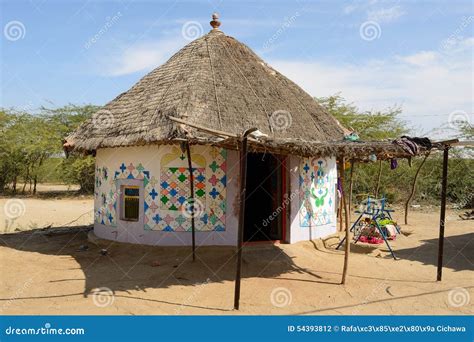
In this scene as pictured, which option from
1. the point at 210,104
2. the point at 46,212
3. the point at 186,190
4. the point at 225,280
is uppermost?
the point at 210,104

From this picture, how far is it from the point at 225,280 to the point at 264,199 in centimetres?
445

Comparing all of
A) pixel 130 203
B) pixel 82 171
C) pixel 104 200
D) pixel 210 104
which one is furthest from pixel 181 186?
pixel 82 171

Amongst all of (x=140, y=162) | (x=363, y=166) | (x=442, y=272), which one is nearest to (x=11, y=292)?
(x=140, y=162)

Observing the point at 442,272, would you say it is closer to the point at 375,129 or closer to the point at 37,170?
the point at 375,129

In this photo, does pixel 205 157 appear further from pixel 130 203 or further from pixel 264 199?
pixel 264 199

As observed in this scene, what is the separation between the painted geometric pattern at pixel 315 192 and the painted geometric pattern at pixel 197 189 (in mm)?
2122

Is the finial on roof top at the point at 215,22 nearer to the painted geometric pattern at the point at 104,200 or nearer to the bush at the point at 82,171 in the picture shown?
the painted geometric pattern at the point at 104,200

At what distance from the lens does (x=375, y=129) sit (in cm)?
2142

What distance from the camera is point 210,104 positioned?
9.21 metres

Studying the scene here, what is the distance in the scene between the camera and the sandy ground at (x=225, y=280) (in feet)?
19.5

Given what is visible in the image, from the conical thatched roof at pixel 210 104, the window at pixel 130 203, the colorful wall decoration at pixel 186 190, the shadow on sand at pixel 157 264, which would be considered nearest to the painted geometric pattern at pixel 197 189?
the colorful wall decoration at pixel 186 190

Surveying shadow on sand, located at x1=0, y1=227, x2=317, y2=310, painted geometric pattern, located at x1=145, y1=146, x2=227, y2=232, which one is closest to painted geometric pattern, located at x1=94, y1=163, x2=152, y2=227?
painted geometric pattern, located at x1=145, y1=146, x2=227, y2=232

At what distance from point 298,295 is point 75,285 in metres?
3.61

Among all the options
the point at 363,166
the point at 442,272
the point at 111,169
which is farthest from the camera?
the point at 363,166
